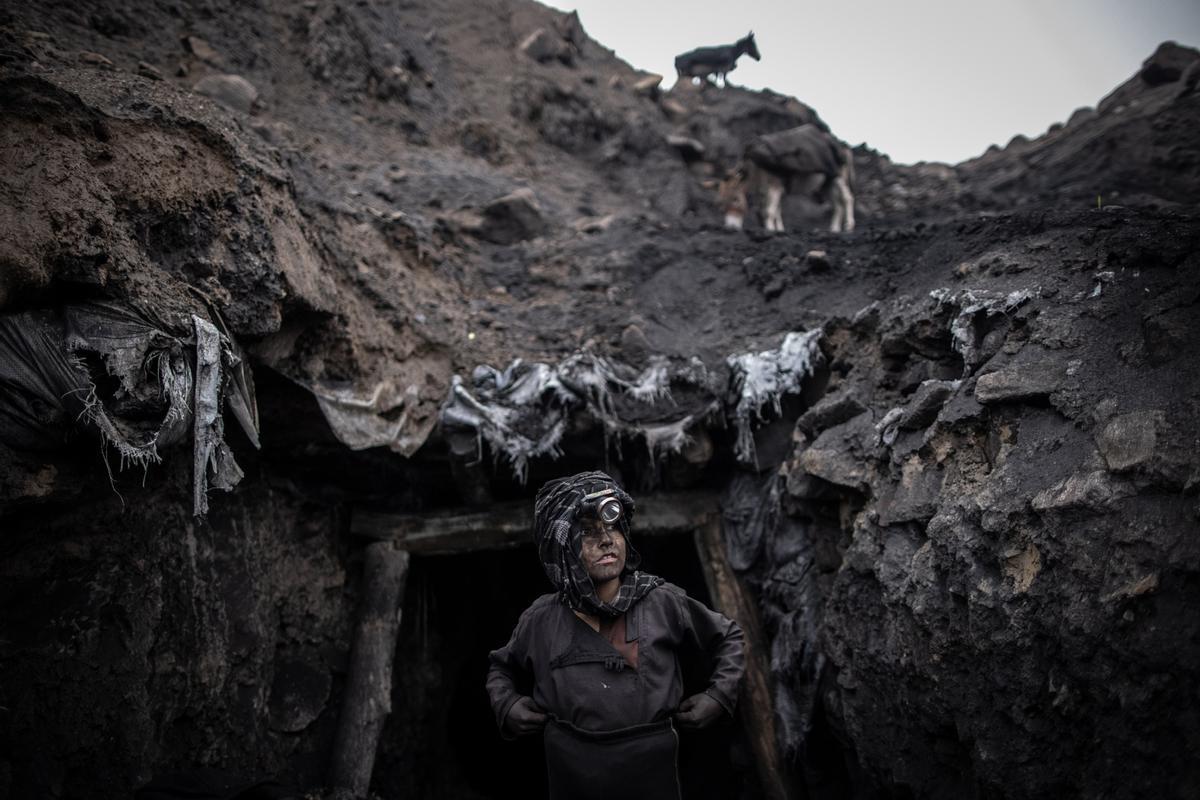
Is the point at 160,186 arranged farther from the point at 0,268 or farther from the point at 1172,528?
the point at 1172,528

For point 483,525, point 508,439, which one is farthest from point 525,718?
point 483,525

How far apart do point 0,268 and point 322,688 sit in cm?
301

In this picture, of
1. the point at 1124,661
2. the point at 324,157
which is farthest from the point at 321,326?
the point at 1124,661

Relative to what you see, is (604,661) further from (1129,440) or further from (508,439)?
(508,439)

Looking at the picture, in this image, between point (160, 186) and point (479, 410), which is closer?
point (160, 186)

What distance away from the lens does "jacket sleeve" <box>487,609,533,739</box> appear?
7.84 feet

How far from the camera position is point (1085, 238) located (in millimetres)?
3146

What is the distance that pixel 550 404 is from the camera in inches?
179

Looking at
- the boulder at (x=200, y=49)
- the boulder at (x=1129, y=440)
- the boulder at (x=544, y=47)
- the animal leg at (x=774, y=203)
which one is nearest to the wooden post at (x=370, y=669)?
the boulder at (x=1129, y=440)

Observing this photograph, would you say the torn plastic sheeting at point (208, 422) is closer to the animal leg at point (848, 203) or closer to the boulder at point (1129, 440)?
the boulder at point (1129, 440)

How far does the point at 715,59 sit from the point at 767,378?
1089cm

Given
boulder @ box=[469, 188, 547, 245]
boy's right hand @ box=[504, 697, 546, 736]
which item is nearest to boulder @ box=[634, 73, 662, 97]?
boulder @ box=[469, 188, 547, 245]

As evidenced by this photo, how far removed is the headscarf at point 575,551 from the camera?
2.36 metres

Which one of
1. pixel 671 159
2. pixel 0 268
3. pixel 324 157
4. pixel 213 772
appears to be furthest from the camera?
pixel 671 159
